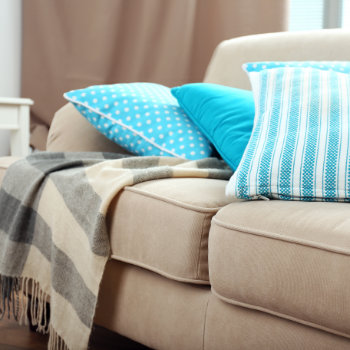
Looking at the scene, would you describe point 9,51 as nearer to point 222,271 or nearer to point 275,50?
point 275,50

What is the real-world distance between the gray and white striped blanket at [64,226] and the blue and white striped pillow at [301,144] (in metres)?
0.24

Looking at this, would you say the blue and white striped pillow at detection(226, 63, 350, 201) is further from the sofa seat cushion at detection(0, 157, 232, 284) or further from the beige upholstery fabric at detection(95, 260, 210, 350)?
the beige upholstery fabric at detection(95, 260, 210, 350)

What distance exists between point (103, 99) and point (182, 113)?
0.22 m

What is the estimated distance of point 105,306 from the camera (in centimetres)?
130

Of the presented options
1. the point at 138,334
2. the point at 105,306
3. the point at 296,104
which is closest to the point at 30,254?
the point at 105,306

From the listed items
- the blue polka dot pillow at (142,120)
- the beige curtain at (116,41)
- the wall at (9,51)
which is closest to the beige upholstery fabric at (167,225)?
the blue polka dot pillow at (142,120)

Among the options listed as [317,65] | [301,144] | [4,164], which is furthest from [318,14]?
[301,144]

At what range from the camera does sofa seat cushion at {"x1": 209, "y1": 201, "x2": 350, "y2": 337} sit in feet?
2.96

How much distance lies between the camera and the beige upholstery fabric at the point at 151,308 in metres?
1.14

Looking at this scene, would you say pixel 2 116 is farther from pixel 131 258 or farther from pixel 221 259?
pixel 221 259

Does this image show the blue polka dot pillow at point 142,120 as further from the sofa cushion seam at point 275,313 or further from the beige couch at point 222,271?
the sofa cushion seam at point 275,313

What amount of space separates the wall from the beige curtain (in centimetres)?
4

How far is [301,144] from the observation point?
112 centimetres

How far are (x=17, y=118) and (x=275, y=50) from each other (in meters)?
1.02
